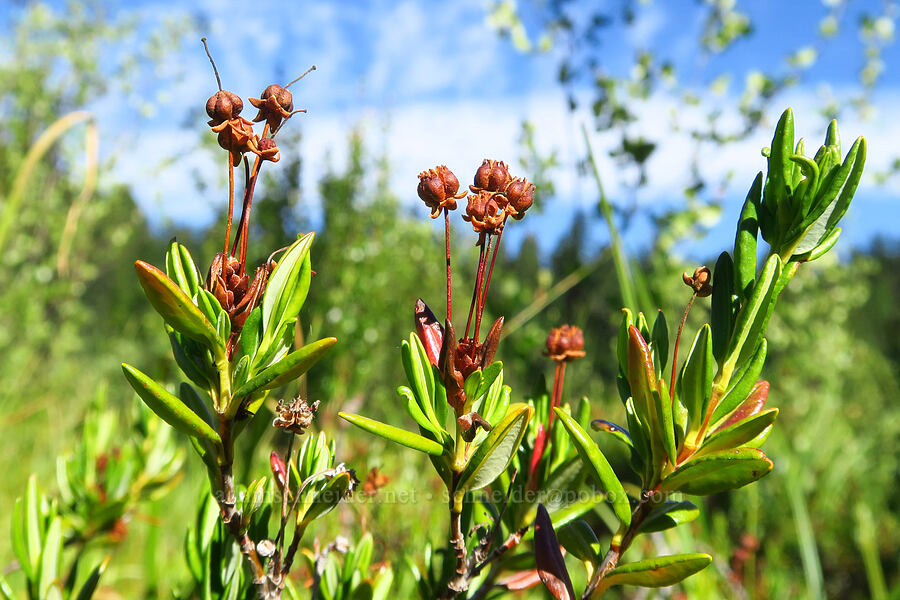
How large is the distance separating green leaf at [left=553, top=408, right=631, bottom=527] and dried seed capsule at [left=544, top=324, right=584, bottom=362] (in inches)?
7.7

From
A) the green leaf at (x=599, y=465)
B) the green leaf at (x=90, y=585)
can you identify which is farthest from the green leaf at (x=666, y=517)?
the green leaf at (x=90, y=585)

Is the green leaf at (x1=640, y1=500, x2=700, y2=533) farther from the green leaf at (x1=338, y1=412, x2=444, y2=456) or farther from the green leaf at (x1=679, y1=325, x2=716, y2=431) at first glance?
the green leaf at (x1=338, y1=412, x2=444, y2=456)

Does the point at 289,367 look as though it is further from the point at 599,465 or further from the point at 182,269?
the point at 599,465

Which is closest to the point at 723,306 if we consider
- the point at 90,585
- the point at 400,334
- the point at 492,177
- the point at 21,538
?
the point at 492,177

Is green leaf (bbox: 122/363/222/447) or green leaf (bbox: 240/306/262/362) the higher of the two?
green leaf (bbox: 240/306/262/362)

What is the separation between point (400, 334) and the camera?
502cm

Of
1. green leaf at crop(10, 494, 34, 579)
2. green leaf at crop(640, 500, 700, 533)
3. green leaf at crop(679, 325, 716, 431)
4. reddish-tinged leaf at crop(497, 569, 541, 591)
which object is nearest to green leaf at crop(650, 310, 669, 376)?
green leaf at crop(679, 325, 716, 431)

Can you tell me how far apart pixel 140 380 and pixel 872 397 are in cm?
871

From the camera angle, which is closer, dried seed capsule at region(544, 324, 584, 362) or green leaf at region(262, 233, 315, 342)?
green leaf at region(262, 233, 315, 342)

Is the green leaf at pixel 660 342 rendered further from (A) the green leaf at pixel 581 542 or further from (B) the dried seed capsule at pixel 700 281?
(A) the green leaf at pixel 581 542

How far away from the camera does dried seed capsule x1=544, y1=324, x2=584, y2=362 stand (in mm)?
763

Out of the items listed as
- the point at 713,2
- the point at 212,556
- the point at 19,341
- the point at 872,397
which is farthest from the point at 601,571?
the point at 872,397

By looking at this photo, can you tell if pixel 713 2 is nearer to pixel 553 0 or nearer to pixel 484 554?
pixel 553 0

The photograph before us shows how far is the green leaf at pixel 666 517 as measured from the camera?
0.60 meters
